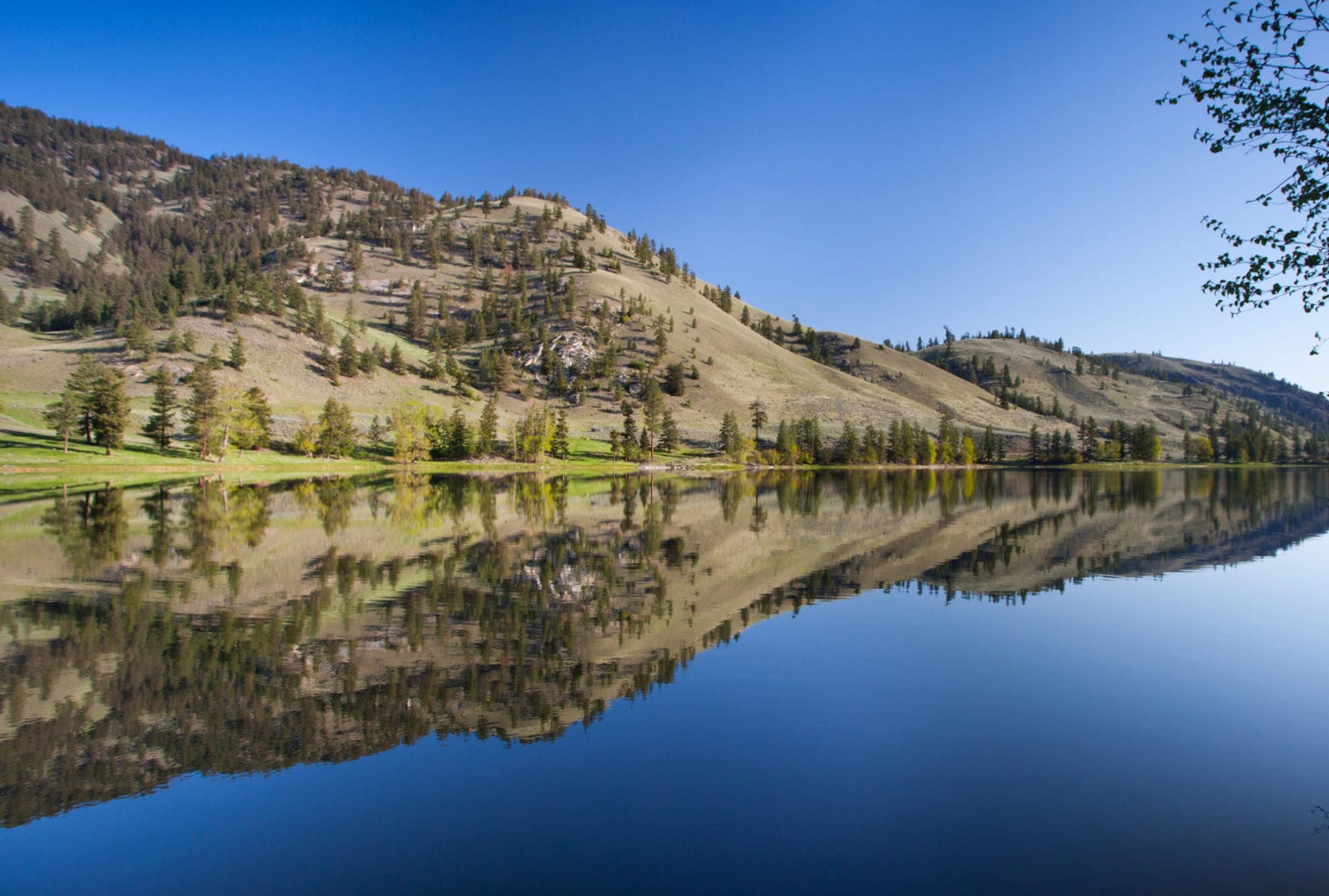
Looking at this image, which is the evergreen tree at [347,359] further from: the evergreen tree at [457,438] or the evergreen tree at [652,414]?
the evergreen tree at [652,414]

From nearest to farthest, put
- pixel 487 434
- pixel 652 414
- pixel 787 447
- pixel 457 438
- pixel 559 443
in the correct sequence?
pixel 457 438 → pixel 487 434 → pixel 559 443 → pixel 652 414 → pixel 787 447

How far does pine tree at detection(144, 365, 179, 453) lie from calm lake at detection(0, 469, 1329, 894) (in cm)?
7780

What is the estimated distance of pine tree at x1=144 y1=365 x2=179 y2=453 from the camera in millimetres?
91875

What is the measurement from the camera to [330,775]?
33.2ft

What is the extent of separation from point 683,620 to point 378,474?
3308 inches

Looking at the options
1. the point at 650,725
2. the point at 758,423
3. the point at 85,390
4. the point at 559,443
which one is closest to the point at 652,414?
the point at 559,443

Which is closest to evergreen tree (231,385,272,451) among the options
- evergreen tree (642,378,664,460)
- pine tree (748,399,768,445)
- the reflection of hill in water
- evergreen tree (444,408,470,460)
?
evergreen tree (444,408,470,460)

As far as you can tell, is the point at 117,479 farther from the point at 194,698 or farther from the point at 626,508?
the point at 194,698

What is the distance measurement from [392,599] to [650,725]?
11.5 m

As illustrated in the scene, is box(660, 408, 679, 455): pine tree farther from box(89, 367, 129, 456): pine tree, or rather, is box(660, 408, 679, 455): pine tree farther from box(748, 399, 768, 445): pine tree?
box(89, 367, 129, 456): pine tree

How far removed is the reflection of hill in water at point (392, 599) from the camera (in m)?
11.5

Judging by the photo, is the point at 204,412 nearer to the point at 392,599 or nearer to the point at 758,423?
the point at 392,599

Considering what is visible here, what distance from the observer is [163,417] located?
92062mm

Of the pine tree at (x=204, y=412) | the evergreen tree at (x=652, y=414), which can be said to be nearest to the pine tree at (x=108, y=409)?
the pine tree at (x=204, y=412)
